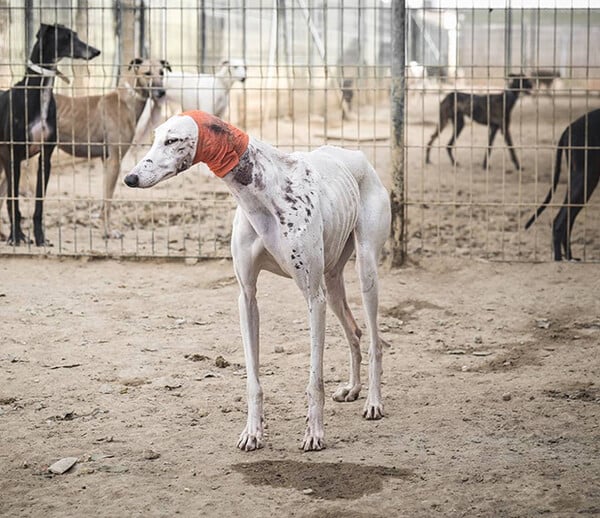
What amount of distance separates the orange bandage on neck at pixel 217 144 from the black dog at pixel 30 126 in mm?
4592

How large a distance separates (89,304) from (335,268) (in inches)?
97.1

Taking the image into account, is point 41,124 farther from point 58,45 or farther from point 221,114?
point 221,114

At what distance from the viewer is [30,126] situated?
873 centimetres

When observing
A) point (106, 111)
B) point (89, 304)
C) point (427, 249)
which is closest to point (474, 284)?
point (427, 249)

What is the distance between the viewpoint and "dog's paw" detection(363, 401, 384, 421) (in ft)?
15.5

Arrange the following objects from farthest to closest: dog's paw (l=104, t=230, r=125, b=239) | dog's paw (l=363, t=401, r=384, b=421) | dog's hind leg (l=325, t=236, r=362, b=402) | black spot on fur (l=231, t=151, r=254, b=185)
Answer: dog's paw (l=104, t=230, r=125, b=239) < dog's hind leg (l=325, t=236, r=362, b=402) < dog's paw (l=363, t=401, r=384, b=421) < black spot on fur (l=231, t=151, r=254, b=185)

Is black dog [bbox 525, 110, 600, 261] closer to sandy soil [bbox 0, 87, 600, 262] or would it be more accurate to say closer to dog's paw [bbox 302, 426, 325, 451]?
sandy soil [bbox 0, 87, 600, 262]

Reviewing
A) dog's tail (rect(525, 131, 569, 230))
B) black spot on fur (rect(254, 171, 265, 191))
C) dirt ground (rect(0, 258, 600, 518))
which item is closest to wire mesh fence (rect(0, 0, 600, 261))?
dog's tail (rect(525, 131, 569, 230))

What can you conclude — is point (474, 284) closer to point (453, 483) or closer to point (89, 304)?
point (89, 304)

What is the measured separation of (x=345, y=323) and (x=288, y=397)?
45 centimetres

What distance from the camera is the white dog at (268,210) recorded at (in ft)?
12.9

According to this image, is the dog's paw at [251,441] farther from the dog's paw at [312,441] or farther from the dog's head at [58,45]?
the dog's head at [58,45]

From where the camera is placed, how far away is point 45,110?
871cm

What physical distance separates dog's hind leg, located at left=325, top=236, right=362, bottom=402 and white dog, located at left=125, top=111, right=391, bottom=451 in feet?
1.20
